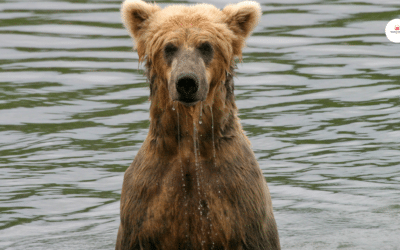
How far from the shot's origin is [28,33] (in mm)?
15336

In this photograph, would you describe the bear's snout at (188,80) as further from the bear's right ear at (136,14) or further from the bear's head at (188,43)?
the bear's right ear at (136,14)

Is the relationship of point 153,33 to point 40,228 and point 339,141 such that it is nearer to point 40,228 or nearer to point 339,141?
point 40,228

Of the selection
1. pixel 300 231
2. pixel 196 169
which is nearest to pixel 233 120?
pixel 196 169

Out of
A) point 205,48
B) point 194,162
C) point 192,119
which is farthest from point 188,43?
point 194,162

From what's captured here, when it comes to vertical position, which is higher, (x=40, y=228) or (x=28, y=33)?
(x=28, y=33)

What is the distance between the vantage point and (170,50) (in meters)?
5.27

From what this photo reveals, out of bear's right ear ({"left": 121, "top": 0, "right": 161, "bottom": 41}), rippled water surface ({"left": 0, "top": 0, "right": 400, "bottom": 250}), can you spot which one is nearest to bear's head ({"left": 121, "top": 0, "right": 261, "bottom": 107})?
bear's right ear ({"left": 121, "top": 0, "right": 161, "bottom": 41})

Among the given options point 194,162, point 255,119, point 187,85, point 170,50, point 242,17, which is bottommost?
point 255,119

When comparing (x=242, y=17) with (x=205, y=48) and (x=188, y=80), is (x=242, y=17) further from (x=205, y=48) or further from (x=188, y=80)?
(x=188, y=80)

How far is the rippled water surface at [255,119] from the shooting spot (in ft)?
26.9

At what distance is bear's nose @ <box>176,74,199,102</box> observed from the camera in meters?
5.00

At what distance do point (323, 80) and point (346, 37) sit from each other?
2.46 m

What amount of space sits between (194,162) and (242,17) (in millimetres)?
1040

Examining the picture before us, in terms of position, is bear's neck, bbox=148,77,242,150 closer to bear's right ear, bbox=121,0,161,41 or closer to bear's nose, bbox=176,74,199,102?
bear's nose, bbox=176,74,199,102
